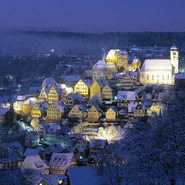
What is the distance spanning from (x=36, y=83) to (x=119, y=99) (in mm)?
33096

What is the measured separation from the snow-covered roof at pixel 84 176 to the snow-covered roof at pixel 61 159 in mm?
12474

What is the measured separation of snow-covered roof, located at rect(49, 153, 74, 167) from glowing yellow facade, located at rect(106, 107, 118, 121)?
24.3 feet

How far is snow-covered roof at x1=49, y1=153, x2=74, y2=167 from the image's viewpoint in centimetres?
3080

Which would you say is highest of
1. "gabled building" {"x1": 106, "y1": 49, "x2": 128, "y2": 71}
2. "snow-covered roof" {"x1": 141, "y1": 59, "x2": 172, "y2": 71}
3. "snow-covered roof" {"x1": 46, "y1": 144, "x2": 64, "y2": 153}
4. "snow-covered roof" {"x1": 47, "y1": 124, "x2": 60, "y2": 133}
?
"gabled building" {"x1": 106, "y1": 49, "x2": 128, "y2": 71}

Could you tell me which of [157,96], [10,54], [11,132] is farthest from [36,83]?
[10,54]

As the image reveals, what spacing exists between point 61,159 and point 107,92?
1385 centimetres

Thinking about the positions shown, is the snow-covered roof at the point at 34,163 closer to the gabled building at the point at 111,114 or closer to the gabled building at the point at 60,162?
the gabled building at the point at 60,162

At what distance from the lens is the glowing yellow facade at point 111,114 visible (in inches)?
1464

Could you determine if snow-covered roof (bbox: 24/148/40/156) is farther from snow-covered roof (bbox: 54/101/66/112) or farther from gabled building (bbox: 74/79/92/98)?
gabled building (bbox: 74/79/92/98)

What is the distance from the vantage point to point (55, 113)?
40031 mm

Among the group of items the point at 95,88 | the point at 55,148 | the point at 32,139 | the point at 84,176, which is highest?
the point at 95,88

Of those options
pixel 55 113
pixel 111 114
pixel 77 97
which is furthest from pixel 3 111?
pixel 111 114

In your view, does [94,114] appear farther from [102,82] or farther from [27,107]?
[27,107]

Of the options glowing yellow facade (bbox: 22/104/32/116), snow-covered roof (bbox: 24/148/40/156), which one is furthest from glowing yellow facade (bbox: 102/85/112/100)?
snow-covered roof (bbox: 24/148/40/156)
